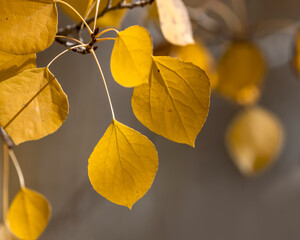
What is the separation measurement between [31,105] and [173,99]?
3.1 inches

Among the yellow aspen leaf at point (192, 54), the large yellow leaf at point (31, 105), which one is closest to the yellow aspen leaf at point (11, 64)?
the large yellow leaf at point (31, 105)

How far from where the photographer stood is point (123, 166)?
0.20 m

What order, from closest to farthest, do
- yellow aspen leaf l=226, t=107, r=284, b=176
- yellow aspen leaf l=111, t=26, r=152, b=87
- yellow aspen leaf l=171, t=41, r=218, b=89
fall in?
yellow aspen leaf l=111, t=26, r=152, b=87
yellow aspen leaf l=171, t=41, r=218, b=89
yellow aspen leaf l=226, t=107, r=284, b=176

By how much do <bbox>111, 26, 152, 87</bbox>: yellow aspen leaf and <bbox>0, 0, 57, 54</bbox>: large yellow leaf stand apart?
4 centimetres

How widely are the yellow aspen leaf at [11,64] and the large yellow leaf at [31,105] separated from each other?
0.02 m

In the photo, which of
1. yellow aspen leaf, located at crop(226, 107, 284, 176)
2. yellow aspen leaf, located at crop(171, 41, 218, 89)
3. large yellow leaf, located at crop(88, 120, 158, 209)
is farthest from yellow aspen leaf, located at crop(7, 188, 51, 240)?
yellow aspen leaf, located at crop(226, 107, 284, 176)

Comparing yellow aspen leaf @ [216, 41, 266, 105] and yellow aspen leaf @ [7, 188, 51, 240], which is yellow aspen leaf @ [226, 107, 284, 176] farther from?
yellow aspen leaf @ [7, 188, 51, 240]

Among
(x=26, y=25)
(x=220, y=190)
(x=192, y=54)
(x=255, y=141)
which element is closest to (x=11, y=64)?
(x=26, y=25)

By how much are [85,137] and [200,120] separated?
0.44 m

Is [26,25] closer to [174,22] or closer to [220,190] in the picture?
[174,22]

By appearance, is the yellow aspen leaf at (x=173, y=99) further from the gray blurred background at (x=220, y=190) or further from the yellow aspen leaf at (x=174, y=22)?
the gray blurred background at (x=220, y=190)

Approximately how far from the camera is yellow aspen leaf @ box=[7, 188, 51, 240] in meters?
0.26

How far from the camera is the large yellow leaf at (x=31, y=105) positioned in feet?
0.61

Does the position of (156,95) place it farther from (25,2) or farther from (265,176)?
(265,176)
